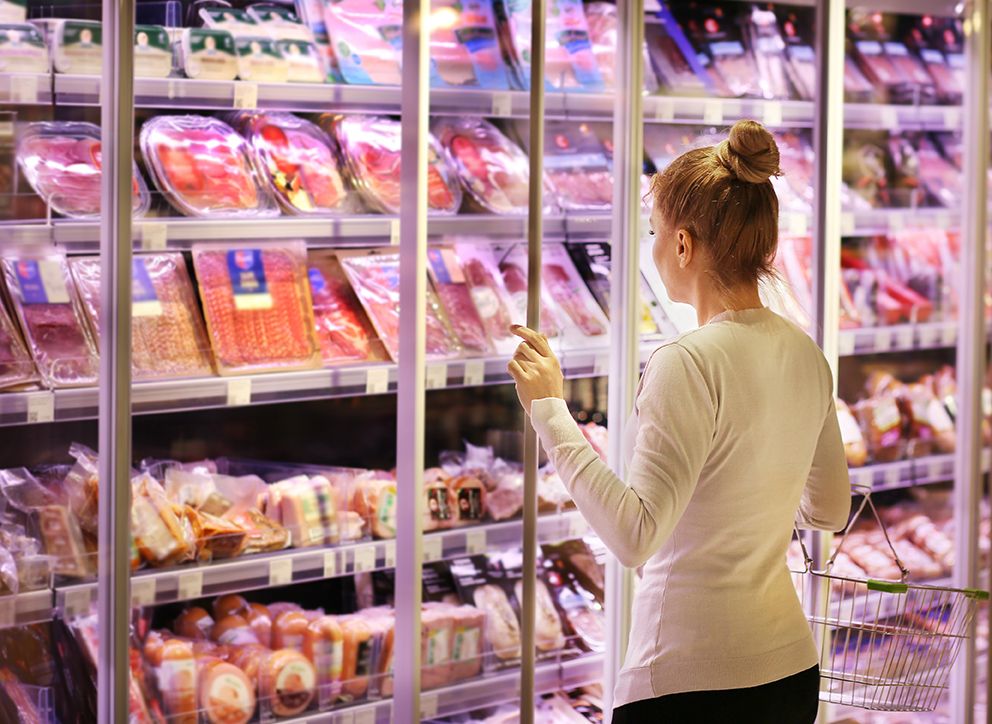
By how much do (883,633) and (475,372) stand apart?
0.95m

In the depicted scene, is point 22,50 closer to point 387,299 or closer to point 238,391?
point 238,391

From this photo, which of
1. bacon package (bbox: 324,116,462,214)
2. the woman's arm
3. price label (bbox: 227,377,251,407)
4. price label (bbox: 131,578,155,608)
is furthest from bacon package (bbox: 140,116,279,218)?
the woman's arm

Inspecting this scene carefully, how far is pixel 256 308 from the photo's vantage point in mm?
2479

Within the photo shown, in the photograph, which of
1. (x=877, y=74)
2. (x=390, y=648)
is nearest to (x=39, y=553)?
(x=390, y=648)

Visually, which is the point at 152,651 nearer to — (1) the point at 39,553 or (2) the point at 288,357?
(1) the point at 39,553

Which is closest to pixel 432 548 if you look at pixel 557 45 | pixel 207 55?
pixel 207 55

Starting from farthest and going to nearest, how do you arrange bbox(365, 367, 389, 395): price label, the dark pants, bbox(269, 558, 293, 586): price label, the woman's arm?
bbox(365, 367, 389, 395): price label < bbox(269, 558, 293, 586): price label < the dark pants < the woman's arm

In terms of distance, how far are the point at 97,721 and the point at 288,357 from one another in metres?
0.81

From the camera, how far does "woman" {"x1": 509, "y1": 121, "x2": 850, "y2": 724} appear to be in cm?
150

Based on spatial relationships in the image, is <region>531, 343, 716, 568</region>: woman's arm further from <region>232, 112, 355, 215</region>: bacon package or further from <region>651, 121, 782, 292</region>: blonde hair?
<region>232, 112, 355, 215</region>: bacon package

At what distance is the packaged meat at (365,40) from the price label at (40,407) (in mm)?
953

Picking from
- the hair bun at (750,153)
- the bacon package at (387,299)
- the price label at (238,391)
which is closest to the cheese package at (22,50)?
the price label at (238,391)

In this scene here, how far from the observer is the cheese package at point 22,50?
1957mm

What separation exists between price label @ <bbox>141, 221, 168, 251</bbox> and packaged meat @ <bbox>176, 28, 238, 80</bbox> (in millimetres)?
321
